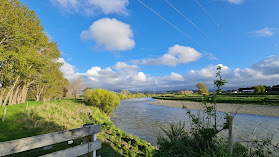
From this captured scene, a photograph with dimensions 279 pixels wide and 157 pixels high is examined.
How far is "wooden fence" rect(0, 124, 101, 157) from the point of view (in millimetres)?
2530

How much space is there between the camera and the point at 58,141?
3.15m

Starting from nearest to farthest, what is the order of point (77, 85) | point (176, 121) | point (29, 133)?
point (29, 133) < point (176, 121) < point (77, 85)

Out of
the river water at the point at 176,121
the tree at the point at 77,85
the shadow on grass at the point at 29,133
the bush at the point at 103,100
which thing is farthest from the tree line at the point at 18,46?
the tree at the point at 77,85

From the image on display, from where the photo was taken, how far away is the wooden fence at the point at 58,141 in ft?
8.30

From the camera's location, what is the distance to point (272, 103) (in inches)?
1130

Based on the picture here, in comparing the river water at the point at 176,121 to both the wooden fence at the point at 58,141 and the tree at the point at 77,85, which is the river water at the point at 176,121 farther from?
the tree at the point at 77,85

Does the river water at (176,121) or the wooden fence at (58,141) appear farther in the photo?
the river water at (176,121)

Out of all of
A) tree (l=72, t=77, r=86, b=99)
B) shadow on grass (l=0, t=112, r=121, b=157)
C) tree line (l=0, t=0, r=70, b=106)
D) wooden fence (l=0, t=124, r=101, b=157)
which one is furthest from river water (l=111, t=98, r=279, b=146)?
tree (l=72, t=77, r=86, b=99)

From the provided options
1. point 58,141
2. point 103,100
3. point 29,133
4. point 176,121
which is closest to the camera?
point 58,141

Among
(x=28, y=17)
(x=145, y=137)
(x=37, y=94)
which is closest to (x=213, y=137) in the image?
(x=145, y=137)

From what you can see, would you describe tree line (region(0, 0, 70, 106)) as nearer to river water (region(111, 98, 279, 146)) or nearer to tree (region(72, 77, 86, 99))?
river water (region(111, 98, 279, 146))

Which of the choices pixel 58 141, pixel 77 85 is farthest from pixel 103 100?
pixel 77 85

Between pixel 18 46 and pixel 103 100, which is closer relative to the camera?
pixel 18 46

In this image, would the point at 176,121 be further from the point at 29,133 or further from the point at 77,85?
the point at 77,85
